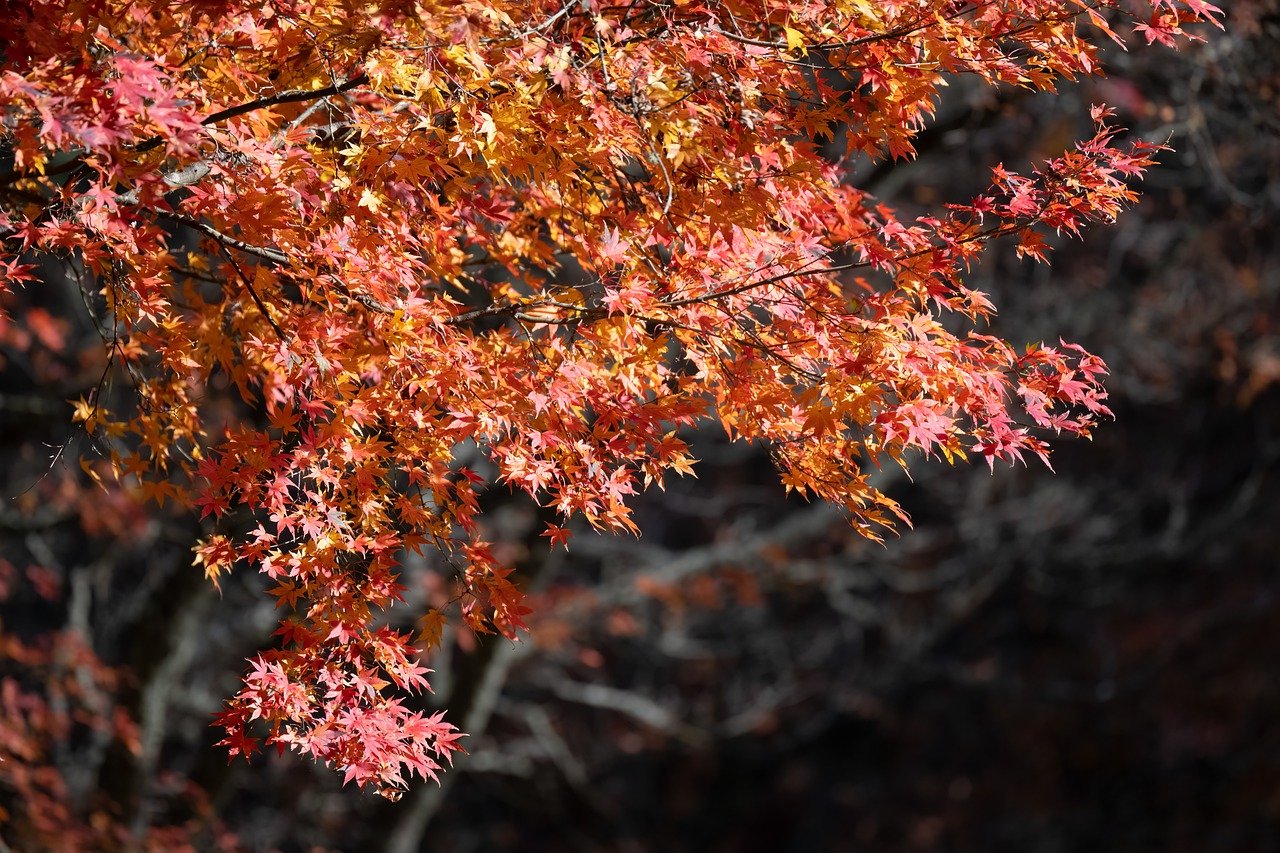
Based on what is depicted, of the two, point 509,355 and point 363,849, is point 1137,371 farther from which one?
point 509,355

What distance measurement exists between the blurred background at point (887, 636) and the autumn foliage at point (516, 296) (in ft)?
13.3

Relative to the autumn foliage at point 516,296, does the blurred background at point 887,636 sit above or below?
below

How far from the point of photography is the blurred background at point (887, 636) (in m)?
8.80

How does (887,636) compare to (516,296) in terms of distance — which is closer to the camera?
(516,296)

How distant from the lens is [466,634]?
8828mm

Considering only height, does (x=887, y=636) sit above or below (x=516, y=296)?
below

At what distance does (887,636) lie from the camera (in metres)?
14.5

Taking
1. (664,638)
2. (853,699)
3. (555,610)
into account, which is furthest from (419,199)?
(853,699)

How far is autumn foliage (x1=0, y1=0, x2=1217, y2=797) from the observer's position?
3271 millimetres

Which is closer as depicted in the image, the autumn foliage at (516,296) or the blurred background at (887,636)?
the autumn foliage at (516,296)

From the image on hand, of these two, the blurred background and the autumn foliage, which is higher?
the autumn foliage

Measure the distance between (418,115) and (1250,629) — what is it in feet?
39.1

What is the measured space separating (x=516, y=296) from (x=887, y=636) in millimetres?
11570

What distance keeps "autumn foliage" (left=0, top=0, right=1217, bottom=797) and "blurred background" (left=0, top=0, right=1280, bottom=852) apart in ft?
13.3
